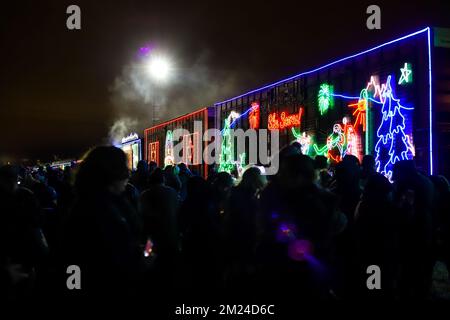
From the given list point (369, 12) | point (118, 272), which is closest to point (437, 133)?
point (369, 12)

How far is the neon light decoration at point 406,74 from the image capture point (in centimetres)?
1170

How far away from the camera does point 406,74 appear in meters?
11.8

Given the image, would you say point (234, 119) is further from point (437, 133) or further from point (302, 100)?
point (437, 133)

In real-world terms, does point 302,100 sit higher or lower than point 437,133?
higher

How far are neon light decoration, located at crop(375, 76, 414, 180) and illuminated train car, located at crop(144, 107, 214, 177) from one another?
1320 centimetres

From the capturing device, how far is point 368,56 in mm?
13531

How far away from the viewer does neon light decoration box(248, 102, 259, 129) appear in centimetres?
2077

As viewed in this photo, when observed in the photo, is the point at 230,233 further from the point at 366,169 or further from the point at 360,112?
the point at 360,112

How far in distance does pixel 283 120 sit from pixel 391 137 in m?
6.85

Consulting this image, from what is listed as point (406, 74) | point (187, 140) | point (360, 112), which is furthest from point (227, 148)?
point (406, 74)

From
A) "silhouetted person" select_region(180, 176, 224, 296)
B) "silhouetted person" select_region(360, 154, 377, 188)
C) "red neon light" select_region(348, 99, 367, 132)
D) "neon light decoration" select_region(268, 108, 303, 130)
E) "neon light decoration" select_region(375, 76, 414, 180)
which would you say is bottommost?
"silhouetted person" select_region(180, 176, 224, 296)

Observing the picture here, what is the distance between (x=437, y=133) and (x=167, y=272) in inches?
306

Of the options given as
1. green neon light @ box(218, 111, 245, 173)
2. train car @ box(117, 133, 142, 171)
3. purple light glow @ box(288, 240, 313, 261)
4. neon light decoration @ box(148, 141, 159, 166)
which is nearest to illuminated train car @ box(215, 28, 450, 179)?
green neon light @ box(218, 111, 245, 173)

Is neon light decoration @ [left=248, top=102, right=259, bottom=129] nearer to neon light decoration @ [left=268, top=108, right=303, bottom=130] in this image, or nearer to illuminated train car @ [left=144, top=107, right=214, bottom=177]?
neon light decoration @ [left=268, top=108, right=303, bottom=130]
